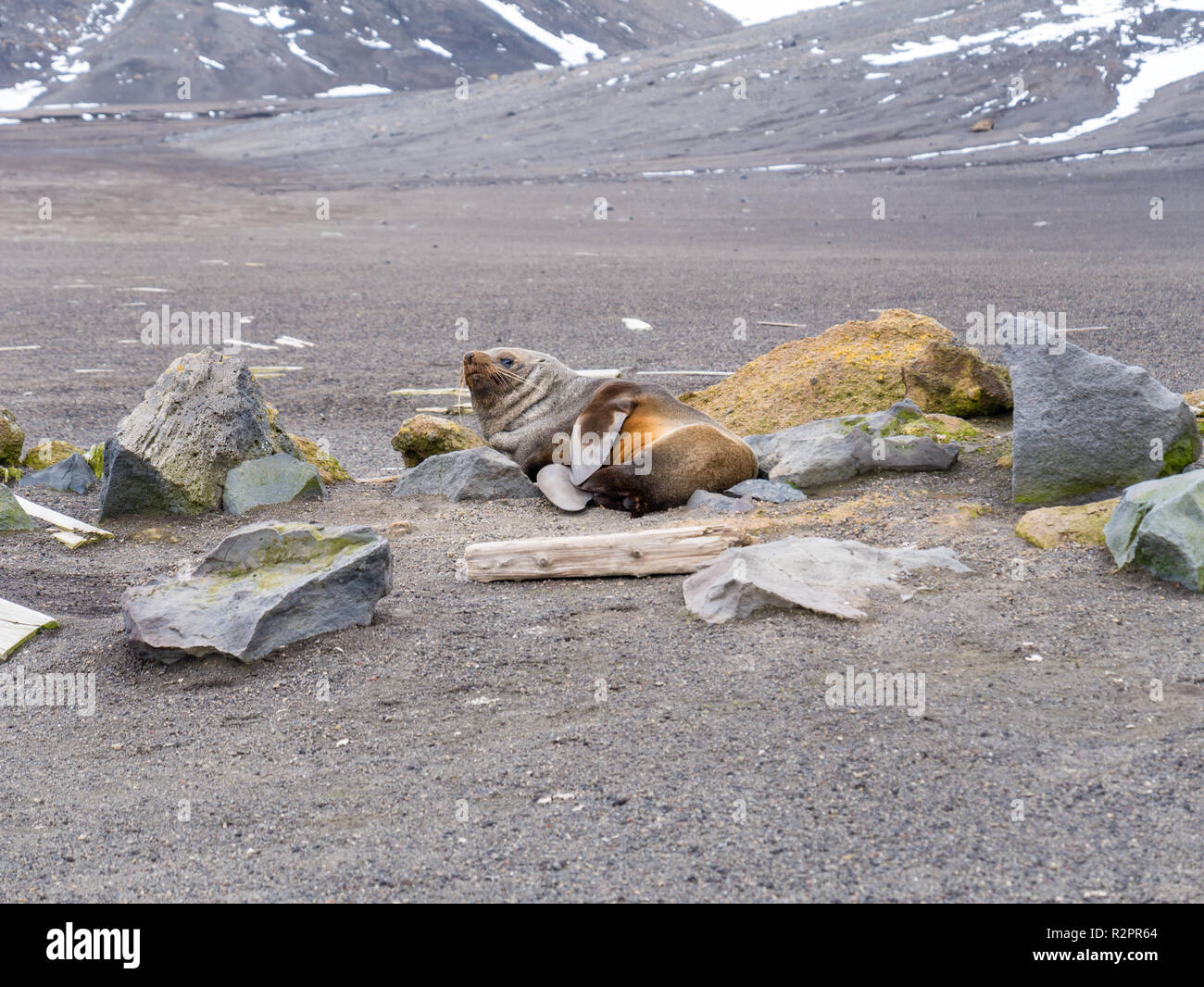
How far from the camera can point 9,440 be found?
7.44m

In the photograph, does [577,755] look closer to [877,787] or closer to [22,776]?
[877,787]

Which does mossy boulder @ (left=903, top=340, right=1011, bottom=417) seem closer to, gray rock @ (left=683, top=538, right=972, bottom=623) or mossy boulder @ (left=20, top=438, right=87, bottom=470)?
gray rock @ (left=683, top=538, right=972, bottom=623)

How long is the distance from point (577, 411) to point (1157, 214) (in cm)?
2088

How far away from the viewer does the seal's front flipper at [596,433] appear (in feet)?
20.6

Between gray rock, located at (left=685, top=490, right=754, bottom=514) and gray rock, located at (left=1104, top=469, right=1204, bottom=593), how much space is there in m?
1.80

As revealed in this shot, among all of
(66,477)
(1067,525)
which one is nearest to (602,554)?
(1067,525)

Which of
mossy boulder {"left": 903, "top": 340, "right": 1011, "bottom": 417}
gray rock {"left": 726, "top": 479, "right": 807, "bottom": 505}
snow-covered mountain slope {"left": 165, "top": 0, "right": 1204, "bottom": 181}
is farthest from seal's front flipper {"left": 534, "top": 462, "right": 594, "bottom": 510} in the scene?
snow-covered mountain slope {"left": 165, "top": 0, "right": 1204, "bottom": 181}

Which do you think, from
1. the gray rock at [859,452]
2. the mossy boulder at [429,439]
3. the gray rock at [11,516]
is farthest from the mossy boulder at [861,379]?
the gray rock at [11,516]

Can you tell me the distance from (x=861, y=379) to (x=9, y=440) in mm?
5398

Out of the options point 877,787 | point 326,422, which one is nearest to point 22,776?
point 877,787

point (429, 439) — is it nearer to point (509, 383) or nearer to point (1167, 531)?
point (509, 383)

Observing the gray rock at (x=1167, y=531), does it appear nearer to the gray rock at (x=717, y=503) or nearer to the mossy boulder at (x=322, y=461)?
the gray rock at (x=717, y=503)

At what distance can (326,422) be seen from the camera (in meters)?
9.48

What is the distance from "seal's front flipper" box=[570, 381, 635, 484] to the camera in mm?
6293
